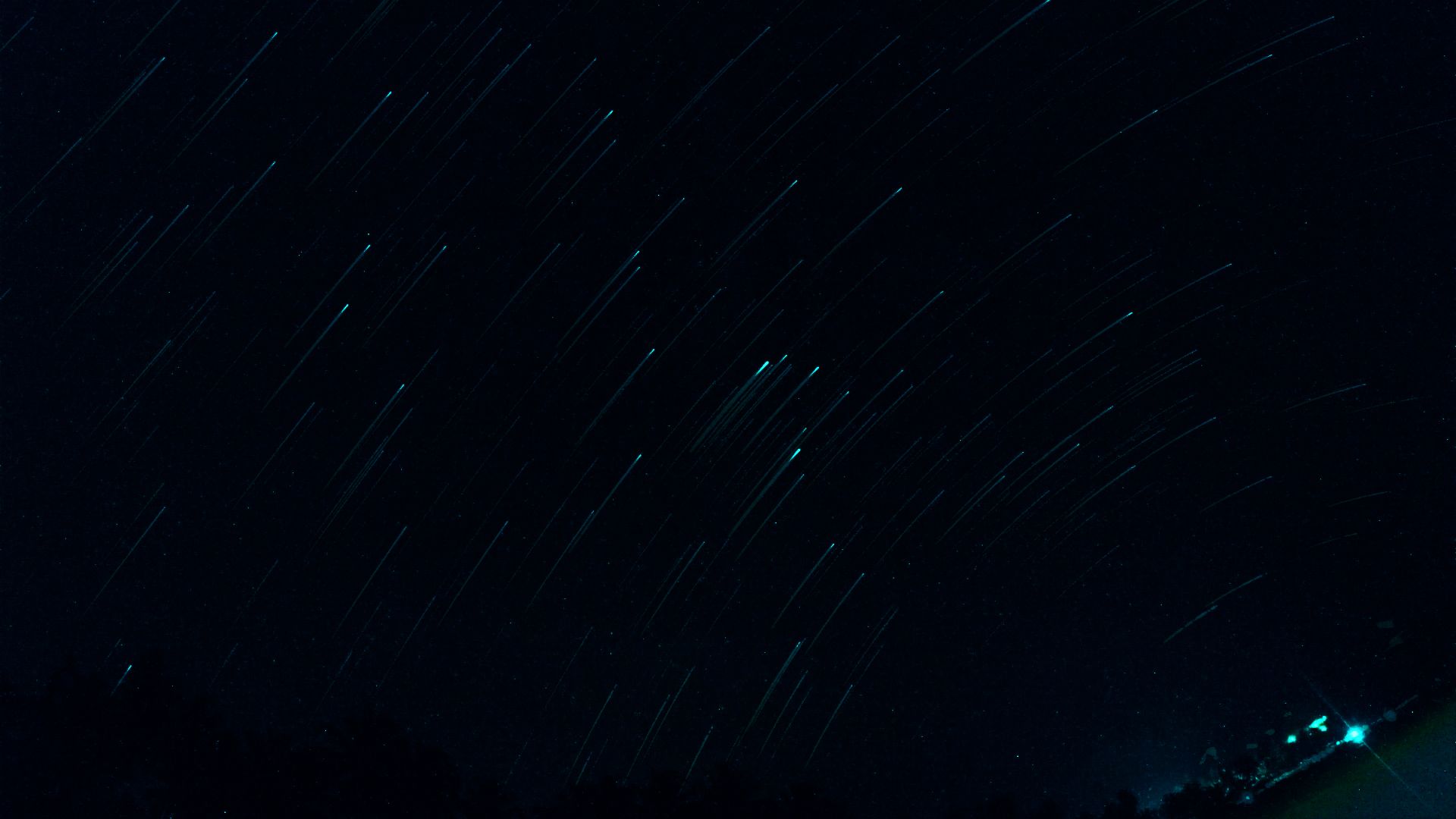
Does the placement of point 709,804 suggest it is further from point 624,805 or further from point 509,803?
point 509,803

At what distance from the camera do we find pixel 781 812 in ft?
47.7

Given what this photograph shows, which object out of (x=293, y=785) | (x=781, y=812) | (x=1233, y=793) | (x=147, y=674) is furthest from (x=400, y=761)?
(x=1233, y=793)

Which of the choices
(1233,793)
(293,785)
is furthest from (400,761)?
(1233,793)

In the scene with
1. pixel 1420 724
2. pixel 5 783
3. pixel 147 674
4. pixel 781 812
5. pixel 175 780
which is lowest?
pixel 5 783

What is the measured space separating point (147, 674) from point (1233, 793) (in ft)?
120

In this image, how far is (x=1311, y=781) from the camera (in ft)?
98.0

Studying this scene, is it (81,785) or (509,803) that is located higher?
(509,803)

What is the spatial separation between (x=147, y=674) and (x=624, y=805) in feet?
21.7

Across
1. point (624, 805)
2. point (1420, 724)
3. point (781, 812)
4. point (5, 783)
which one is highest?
point (1420, 724)

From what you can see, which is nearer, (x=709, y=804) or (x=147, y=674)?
(x=147, y=674)

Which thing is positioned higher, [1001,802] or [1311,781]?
[1311,781]

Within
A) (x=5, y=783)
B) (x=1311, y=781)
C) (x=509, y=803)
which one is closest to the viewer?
(x=5, y=783)

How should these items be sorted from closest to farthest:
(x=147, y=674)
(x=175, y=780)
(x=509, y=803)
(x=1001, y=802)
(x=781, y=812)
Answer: (x=175, y=780) < (x=147, y=674) < (x=509, y=803) < (x=781, y=812) < (x=1001, y=802)

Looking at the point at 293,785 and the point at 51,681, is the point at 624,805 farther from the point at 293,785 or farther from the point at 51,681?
the point at 51,681
